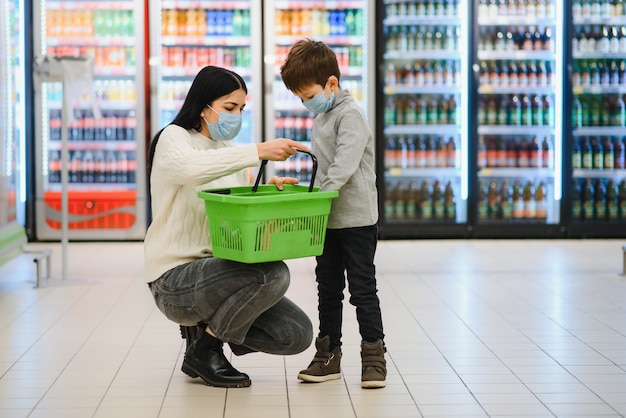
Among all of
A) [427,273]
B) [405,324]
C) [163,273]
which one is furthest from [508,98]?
[163,273]

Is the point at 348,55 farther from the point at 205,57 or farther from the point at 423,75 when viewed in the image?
the point at 205,57

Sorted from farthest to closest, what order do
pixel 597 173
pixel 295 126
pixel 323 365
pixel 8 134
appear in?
pixel 597 173 → pixel 295 126 → pixel 8 134 → pixel 323 365

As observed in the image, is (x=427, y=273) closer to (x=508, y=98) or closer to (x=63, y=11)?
(x=508, y=98)

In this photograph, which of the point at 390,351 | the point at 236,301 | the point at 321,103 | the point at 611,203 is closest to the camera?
the point at 236,301

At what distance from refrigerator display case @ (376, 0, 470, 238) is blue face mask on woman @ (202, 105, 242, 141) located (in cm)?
540

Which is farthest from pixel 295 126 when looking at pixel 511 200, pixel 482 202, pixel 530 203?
pixel 530 203

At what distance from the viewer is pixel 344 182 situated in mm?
3631

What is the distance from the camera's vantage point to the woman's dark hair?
3.66 metres

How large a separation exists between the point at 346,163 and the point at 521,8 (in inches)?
236

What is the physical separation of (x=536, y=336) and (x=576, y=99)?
4.95 m

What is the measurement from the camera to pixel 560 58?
9.12 meters

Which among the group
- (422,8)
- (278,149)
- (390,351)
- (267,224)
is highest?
(422,8)

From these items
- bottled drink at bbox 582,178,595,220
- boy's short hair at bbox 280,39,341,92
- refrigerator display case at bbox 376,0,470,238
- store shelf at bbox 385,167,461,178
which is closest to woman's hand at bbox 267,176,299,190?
boy's short hair at bbox 280,39,341,92

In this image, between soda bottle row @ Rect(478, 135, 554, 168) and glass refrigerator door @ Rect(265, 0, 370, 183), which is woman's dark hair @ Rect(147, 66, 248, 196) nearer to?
glass refrigerator door @ Rect(265, 0, 370, 183)
